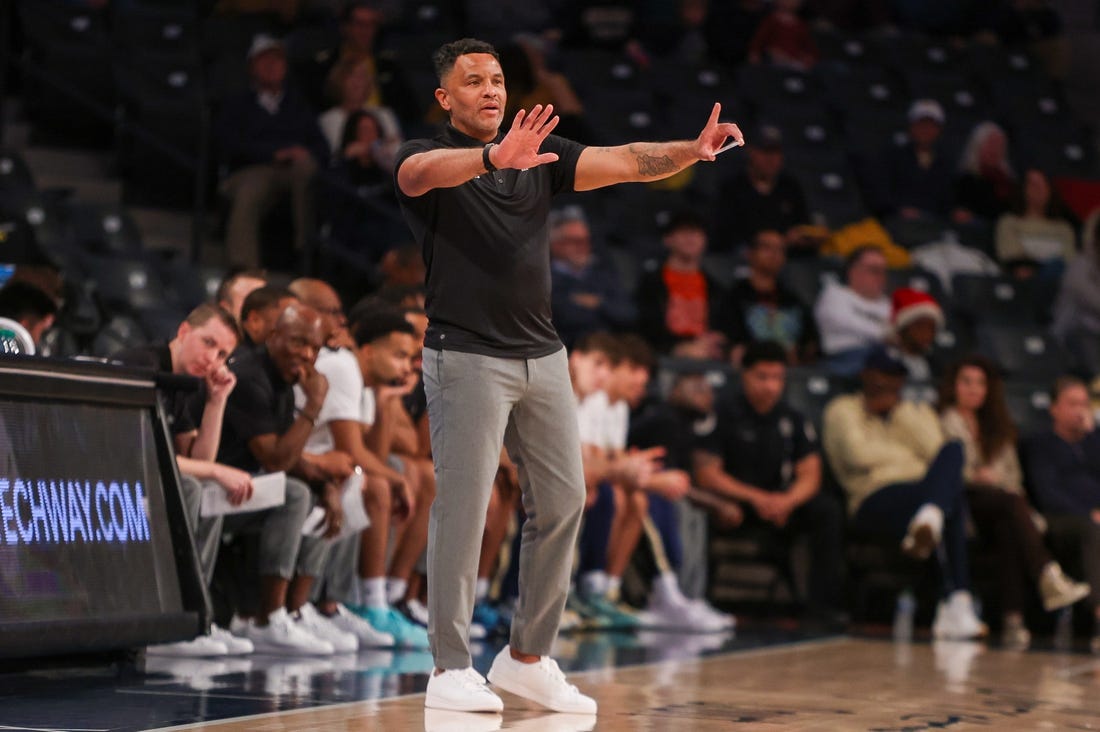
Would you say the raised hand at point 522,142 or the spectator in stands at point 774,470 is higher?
the raised hand at point 522,142

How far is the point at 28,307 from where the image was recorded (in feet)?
21.5

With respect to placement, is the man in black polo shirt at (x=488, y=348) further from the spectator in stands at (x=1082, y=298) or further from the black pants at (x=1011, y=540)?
the spectator in stands at (x=1082, y=298)

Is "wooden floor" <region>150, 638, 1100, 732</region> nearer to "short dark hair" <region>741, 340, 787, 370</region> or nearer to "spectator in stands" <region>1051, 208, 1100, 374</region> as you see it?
"short dark hair" <region>741, 340, 787, 370</region>

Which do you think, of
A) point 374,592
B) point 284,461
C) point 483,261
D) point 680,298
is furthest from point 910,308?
point 483,261

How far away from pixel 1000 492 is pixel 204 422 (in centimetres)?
508

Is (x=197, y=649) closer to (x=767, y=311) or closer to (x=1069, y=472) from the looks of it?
(x=1069, y=472)

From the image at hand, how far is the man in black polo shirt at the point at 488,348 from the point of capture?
4770mm

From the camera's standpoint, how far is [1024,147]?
1422cm

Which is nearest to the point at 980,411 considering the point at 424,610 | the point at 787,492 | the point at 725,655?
the point at 787,492

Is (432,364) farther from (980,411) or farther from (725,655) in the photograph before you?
(980,411)

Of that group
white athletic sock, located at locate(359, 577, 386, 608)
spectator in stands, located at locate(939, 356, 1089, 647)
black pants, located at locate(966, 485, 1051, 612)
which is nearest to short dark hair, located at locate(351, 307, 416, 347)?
white athletic sock, located at locate(359, 577, 386, 608)

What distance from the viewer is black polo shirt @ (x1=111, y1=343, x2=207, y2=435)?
610 centimetres

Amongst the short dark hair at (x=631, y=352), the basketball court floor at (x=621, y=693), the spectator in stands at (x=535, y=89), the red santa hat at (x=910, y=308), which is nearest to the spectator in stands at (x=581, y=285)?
the short dark hair at (x=631, y=352)

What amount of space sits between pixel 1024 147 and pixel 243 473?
968 centimetres
